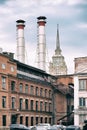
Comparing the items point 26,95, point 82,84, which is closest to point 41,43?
point 82,84

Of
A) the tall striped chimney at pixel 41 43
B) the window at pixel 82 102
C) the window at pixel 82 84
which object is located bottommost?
the window at pixel 82 102

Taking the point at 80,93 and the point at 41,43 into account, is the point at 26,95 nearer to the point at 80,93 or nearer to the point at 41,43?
the point at 80,93

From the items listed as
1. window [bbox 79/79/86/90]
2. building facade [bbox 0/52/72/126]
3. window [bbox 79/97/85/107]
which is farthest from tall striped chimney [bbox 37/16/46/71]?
window [bbox 79/97/85/107]

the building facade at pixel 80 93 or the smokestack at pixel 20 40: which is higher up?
the smokestack at pixel 20 40

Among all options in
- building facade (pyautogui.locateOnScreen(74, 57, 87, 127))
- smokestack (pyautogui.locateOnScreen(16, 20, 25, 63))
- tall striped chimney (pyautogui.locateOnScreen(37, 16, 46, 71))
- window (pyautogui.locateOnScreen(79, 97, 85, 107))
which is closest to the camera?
building facade (pyautogui.locateOnScreen(74, 57, 87, 127))

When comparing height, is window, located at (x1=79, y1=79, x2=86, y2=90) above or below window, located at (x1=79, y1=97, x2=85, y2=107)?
above

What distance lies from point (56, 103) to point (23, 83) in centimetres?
1476

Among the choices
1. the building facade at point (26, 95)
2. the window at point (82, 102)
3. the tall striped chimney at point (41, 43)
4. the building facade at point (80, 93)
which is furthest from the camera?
the tall striped chimney at point (41, 43)

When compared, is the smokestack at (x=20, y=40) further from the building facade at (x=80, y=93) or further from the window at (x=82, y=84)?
the window at (x=82, y=84)

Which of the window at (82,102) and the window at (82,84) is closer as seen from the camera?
the window at (82,102)

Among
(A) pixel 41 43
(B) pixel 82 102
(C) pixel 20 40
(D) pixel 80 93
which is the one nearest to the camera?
(B) pixel 82 102

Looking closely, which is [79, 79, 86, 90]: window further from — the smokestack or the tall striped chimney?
the smokestack

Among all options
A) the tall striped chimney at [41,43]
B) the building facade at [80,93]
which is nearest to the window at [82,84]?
the building facade at [80,93]

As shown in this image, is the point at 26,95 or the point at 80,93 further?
the point at 80,93
